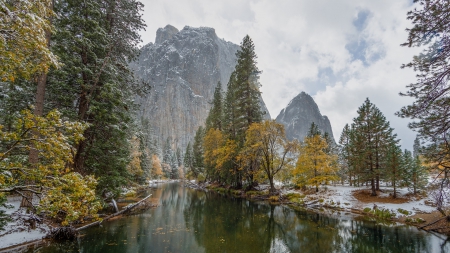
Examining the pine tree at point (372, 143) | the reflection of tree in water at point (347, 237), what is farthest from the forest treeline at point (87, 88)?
the pine tree at point (372, 143)

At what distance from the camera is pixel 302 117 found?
6860 inches

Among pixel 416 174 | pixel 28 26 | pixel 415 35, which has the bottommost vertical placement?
pixel 416 174

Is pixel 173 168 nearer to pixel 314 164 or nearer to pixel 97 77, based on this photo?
pixel 314 164

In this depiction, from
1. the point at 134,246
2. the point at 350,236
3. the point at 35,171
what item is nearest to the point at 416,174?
the point at 350,236

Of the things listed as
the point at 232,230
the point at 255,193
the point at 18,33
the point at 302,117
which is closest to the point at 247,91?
the point at 255,193

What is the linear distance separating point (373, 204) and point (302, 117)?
16235 centimetres

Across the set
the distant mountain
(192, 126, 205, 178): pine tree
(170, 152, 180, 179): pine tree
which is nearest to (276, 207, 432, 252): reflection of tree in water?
(192, 126, 205, 178): pine tree

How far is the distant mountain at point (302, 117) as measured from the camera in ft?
563

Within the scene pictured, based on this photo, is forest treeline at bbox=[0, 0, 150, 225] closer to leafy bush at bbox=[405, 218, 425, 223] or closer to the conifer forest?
the conifer forest

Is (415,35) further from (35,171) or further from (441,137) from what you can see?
(35,171)

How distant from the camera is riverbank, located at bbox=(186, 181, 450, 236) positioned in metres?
15.5

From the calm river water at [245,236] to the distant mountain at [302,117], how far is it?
160845 mm

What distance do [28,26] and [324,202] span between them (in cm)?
2737

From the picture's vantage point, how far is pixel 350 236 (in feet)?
41.1
